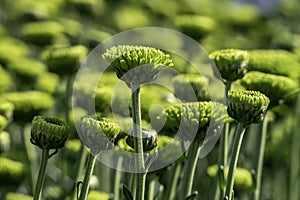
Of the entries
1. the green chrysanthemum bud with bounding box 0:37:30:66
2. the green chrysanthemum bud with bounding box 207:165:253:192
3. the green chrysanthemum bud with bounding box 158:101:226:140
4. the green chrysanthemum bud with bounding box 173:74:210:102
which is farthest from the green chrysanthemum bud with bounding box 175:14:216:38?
the green chrysanthemum bud with bounding box 158:101:226:140

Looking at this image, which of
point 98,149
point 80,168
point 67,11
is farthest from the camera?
point 67,11

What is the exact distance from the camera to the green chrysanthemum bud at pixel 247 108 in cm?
81

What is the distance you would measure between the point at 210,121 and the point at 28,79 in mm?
805

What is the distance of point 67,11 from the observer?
7.45ft

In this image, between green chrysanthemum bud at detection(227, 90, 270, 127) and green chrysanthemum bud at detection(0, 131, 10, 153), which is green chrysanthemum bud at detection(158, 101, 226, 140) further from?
green chrysanthemum bud at detection(0, 131, 10, 153)

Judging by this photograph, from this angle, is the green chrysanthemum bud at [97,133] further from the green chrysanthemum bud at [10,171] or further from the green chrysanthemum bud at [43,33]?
the green chrysanthemum bud at [43,33]

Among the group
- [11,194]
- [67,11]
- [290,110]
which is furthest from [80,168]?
[67,11]

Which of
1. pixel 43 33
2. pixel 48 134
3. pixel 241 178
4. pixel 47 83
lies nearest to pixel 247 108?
pixel 48 134

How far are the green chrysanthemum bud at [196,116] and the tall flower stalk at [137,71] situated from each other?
→ 0.09 meters

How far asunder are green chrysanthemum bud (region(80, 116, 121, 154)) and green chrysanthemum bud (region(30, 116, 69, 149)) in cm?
4

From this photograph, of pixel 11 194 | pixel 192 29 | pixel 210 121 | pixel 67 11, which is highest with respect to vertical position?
pixel 67 11

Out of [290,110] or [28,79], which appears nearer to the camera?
[290,110]

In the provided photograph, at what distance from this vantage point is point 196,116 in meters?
0.83

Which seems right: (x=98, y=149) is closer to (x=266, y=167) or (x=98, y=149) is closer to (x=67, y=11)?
(x=266, y=167)
